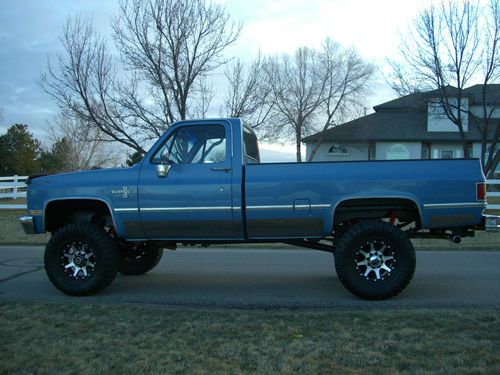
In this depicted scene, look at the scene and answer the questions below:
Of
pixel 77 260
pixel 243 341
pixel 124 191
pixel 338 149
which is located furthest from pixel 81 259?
pixel 338 149

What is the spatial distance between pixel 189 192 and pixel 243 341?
2339 mm

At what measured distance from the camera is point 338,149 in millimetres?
35125

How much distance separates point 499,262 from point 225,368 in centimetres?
703

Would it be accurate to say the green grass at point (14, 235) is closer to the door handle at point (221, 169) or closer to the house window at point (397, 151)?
the door handle at point (221, 169)

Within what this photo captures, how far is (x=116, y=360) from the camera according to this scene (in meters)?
4.18

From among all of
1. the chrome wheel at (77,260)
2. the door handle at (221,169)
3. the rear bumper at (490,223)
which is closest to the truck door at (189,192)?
the door handle at (221,169)

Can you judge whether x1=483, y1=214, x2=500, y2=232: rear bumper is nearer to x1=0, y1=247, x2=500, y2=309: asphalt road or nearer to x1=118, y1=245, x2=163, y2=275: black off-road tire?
x1=0, y1=247, x2=500, y2=309: asphalt road

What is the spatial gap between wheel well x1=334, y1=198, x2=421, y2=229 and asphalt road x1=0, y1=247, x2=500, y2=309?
0.99 m

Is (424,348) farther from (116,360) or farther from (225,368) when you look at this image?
(116,360)

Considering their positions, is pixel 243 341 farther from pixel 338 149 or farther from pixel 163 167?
pixel 338 149

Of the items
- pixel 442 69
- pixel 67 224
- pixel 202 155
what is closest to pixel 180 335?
pixel 202 155

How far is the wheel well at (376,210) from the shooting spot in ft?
21.1

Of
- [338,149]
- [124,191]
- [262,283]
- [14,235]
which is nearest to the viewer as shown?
[124,191]

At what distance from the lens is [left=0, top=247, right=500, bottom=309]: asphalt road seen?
21.1 feet
